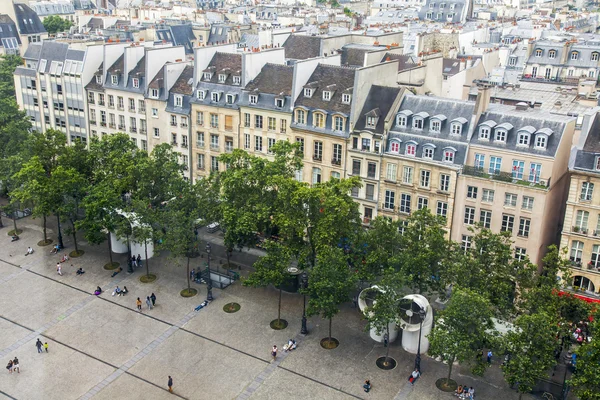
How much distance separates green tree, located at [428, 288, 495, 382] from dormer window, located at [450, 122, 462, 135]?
2081cm

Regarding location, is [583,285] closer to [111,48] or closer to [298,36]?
[298,36]

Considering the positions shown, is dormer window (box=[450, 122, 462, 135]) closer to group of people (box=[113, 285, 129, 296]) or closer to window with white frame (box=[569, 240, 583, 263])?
window with white frame (box=[569, 240, 583, 263])

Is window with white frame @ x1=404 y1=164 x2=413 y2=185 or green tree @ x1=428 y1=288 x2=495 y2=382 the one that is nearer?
green tree @ x1=428 y1=288 x2=495 y2=382

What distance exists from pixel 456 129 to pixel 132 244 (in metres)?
36.9

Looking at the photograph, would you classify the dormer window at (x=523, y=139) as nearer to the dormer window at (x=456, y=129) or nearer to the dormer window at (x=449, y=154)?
the dormer window at (x=456, y=129)

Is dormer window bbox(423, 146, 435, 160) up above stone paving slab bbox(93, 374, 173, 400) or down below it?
above

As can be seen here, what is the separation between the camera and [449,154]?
6356 centimetres

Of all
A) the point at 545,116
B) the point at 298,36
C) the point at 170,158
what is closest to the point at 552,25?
the point at 298,36

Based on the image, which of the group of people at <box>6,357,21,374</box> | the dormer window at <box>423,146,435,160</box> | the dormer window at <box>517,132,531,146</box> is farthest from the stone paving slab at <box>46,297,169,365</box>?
the dormer window at <box>517,132,531,146</box>

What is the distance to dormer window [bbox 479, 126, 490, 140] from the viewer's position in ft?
204

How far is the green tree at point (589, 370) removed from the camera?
4138 cm

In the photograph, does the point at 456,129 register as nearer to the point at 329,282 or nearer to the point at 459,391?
the point at 329,282

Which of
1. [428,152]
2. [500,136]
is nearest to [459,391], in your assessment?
[428,152]

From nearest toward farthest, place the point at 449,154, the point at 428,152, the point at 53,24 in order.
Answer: the point at 449,154
the point at 428,152
the point at 53,24
